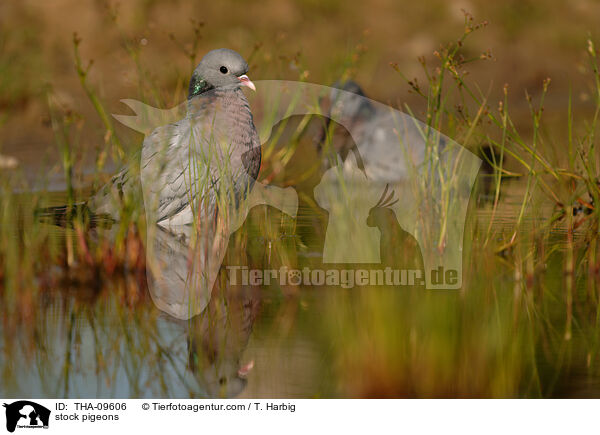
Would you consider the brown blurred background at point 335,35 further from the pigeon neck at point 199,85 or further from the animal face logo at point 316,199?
the pigeon neck at point 199,85

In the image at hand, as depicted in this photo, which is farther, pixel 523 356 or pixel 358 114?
pixel 358 114

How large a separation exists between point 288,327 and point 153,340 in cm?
57

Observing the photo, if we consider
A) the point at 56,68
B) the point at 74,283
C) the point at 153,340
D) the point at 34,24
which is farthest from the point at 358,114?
the point at 34,24

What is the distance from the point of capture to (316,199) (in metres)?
6.93

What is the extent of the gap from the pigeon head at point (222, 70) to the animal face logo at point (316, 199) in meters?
0.24

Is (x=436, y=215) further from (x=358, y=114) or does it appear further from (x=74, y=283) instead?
(x=358, y=114)

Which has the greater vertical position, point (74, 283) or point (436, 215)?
point (436, 215)

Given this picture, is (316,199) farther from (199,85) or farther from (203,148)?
(203,148)

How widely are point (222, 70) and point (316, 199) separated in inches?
61.8

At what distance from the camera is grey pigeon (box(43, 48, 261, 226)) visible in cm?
540

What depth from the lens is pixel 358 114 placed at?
7730 mm
